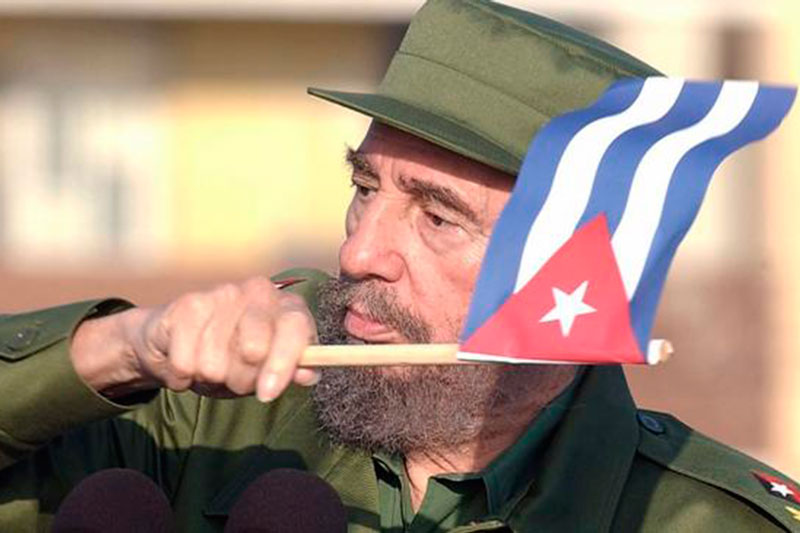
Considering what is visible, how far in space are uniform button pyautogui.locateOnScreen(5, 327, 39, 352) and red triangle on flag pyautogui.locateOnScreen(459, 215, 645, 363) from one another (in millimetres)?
739

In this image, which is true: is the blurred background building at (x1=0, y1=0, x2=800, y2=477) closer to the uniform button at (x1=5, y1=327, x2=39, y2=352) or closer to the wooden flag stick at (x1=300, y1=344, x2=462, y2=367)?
the uniform button at (x1=5, y1=327, x2=39, y2=352)

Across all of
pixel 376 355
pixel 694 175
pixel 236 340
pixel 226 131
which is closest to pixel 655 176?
pixel 694 175

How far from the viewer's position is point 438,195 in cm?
420

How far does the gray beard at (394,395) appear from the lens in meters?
4.14

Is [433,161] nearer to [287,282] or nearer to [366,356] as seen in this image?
[287,282]

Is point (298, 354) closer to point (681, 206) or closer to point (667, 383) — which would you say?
point (681, 206)

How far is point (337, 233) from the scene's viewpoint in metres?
16.4

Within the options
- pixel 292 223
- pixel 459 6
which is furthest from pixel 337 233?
pixel 459 6

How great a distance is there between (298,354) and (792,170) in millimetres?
12913

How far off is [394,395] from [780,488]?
650mm

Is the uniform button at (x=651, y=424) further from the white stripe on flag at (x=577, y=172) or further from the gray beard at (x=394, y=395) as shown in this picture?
the white stripe on flag at (x=577, y=172)

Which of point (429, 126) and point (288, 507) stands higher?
point (429, 126)

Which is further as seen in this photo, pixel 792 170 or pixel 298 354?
pixel 792 170

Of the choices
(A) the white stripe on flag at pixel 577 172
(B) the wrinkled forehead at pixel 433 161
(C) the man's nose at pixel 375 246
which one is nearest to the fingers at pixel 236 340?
(A) the white stripe on flag at pixel 577 172
